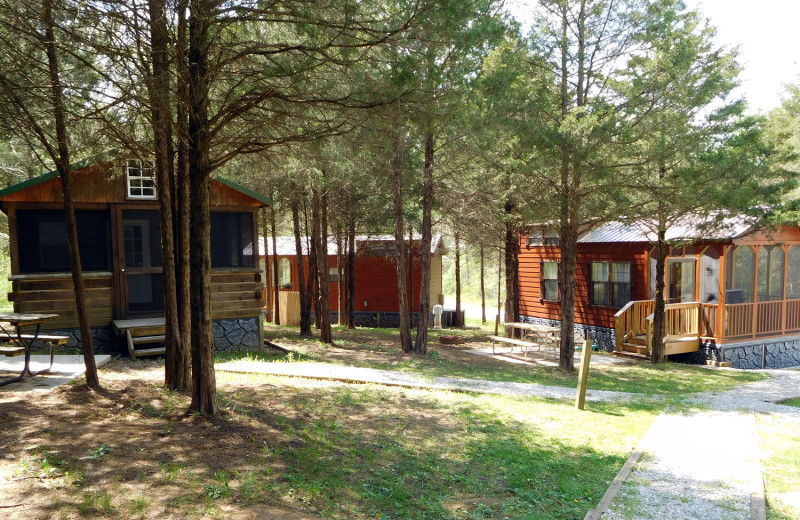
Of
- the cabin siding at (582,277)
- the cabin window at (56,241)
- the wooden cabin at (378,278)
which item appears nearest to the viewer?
the cabin window at (56,241)

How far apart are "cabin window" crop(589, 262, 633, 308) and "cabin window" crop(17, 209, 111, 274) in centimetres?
1435

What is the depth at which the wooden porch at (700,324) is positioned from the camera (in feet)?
49.5

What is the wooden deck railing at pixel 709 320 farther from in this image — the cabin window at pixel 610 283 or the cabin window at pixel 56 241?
the cabin window at pixel 56 241

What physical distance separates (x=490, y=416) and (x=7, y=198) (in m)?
9.00

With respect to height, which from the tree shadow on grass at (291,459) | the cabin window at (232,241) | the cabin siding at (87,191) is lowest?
the tree shadow on grass at (291,459)

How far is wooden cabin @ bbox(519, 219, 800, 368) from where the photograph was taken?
49.1 ft

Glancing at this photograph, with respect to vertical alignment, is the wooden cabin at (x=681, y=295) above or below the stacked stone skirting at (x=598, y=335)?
above

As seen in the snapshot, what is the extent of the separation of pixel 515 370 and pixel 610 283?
730 cm

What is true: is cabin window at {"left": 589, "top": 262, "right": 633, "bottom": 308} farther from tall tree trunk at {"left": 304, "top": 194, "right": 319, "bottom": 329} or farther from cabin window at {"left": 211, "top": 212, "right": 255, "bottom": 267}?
cabin window at {"left": 211, "top": 212, "right": 255, "bottom": 267}

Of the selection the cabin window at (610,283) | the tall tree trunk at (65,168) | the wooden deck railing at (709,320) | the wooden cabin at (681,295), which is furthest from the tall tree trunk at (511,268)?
the tall tree trunk at (65,168)

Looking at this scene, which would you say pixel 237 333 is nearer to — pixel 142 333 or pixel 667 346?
pixel 142 333

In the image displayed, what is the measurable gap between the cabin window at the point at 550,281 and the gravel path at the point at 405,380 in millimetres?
10310

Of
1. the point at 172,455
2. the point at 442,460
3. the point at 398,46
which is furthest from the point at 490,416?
the point at 398,46

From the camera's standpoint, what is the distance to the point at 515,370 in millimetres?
12523
